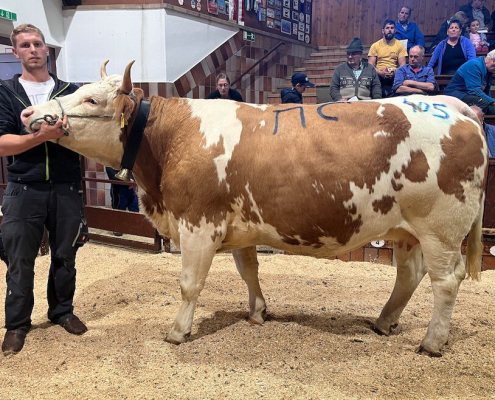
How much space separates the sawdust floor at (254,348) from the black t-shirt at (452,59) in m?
4.17

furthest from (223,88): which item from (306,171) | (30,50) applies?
(306,171)

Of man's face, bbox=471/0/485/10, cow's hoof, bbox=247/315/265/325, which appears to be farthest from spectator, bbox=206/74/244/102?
→ man's face, bbox=471/0/485/10

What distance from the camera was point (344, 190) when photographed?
2477 mm

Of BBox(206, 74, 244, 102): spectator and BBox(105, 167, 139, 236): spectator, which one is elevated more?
BBox(206, 74, 244, 102): spectator

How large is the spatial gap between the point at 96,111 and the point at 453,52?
6.35 metres

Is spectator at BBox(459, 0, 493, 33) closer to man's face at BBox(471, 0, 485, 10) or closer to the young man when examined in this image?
man's face at BBox(471, 0, 485, 10)

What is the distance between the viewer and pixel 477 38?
788 cm

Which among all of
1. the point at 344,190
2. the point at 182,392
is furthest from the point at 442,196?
the point at 182,392

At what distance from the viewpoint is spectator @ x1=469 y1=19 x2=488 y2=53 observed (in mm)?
7791

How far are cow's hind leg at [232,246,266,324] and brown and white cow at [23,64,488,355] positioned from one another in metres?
0.41

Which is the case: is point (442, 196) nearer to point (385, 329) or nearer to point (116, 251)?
point (385, 329)

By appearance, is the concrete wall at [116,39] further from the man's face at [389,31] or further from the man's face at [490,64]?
the man's face at [490,64]

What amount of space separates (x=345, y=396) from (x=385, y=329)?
88 centimetres

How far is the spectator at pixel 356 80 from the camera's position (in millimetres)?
6227
